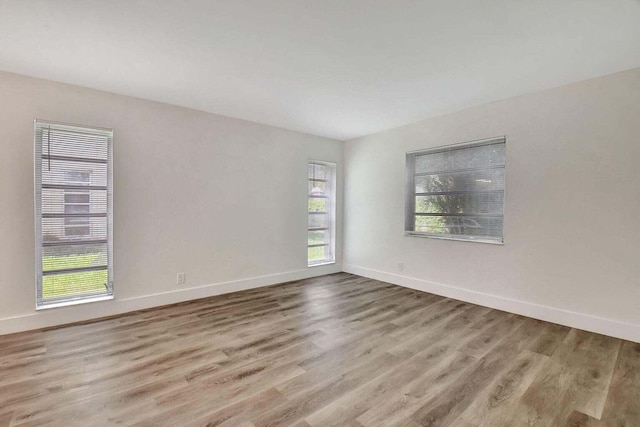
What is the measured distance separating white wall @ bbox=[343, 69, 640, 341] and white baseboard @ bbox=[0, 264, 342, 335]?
8.98 feet

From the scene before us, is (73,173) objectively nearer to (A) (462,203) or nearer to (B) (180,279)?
(B) (180,279)

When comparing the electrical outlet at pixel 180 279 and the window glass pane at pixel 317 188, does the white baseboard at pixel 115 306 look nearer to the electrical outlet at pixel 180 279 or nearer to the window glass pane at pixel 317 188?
the electrical outlet at pixel 180 279

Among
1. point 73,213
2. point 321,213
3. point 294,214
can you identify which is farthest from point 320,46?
point 321,213

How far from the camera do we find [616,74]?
108 inches

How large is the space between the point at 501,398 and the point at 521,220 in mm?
2173

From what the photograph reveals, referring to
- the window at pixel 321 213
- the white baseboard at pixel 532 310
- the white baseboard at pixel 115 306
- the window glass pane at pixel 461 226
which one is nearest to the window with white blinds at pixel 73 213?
the white baseboard at pixel 115 306

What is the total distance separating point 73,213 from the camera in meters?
3.09

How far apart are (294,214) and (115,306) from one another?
268cm

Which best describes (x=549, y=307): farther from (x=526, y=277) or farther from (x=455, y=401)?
(x=455, y=401)

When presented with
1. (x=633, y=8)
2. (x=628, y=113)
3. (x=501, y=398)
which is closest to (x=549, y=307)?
(x=501, y=398)

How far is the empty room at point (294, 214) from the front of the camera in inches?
74.0

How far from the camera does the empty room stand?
1.88 m

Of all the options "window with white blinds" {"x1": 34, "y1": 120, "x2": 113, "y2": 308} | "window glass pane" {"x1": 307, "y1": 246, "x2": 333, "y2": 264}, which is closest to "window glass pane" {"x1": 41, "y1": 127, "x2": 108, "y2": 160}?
"window with white blinds" {"x1": 34, "y1": 120, "x2": 113, "y2": 308}

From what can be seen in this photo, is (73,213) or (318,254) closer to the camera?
(73,213)
